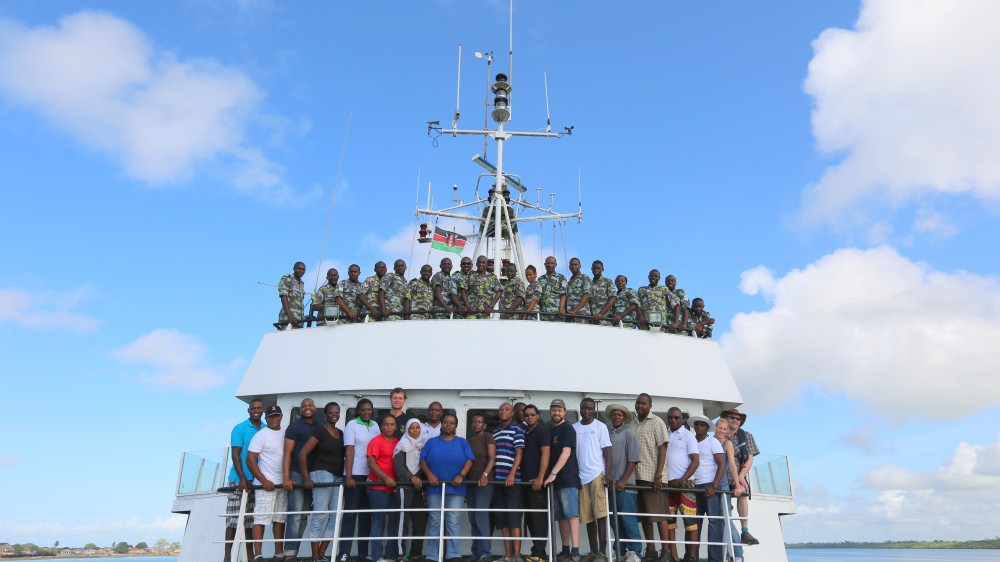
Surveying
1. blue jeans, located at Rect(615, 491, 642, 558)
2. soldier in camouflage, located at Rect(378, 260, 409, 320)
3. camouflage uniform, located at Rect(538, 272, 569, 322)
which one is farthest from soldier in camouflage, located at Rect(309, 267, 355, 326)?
blue jeans, located at Rect(615, 491, 642, 558)

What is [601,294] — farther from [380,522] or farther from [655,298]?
[380,522]

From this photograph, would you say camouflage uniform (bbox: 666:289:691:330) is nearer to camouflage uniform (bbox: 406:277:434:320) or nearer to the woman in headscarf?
camouflage uniform (bbox: 406:277:434:320)

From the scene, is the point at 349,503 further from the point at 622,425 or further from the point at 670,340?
the point at 670,340

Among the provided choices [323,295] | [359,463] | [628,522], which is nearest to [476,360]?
[359,463]

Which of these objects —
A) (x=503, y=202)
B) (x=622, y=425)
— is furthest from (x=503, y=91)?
(x=622, y=425)

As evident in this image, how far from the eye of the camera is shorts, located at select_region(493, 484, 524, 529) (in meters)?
7.14

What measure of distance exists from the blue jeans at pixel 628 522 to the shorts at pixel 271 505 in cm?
340

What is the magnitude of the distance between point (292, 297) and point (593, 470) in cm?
527

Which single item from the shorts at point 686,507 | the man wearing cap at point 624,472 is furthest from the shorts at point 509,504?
the shorts at point 686,507

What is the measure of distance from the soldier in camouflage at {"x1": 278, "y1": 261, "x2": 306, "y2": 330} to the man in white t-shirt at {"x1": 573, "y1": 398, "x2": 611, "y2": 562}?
4.65 m

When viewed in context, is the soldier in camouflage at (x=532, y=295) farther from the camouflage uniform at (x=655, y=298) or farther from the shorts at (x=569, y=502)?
the shorts at (x=569, y=502)

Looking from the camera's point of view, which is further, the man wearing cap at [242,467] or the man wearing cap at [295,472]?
the man wearing cap at [242,467]

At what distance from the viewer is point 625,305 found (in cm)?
1054

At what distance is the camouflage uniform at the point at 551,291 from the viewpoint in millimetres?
10516
